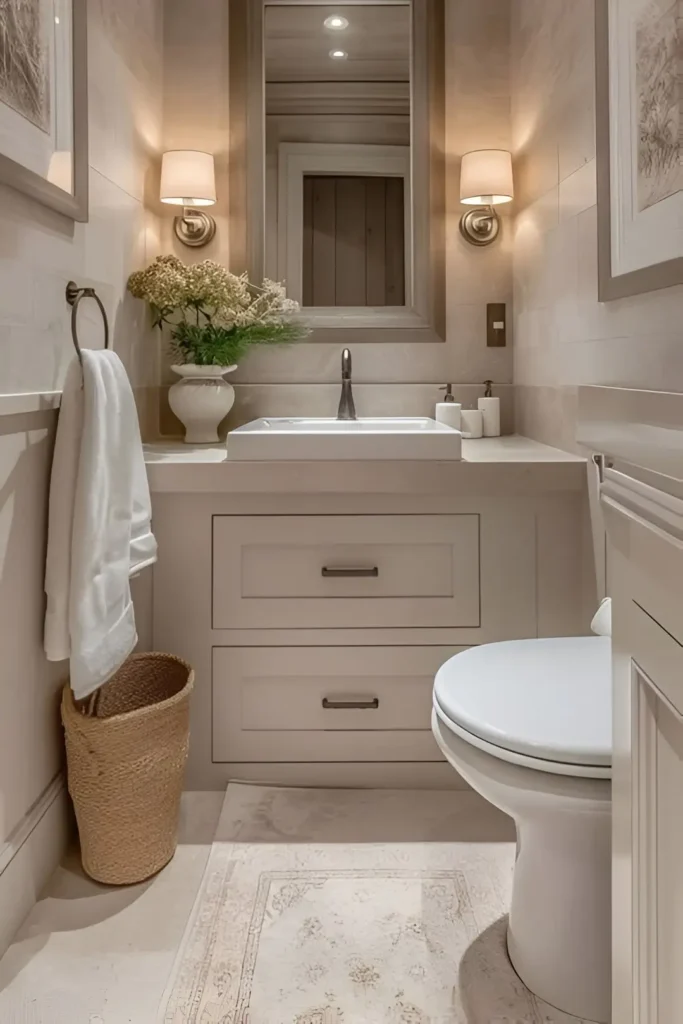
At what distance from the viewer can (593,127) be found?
5.53ft

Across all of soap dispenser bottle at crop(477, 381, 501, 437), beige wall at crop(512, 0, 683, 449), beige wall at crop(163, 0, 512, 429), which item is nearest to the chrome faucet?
beige wall at crop(163, 0, 512, 429)

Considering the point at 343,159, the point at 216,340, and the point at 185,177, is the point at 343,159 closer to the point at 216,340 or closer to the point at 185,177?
the point at 185,177

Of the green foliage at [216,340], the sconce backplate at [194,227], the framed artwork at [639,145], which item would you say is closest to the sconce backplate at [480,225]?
the green foliage at [216,340]

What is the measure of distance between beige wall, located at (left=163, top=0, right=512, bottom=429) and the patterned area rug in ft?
3.91

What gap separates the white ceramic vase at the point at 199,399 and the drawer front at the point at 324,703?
66cm

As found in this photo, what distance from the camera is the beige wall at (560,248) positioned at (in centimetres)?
152

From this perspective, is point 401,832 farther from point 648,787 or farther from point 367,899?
point 648,787

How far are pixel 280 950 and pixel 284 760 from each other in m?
0.54

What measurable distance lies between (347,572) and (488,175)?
1247 mm

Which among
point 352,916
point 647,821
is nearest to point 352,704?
point 352,916

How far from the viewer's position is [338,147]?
7.73 feet

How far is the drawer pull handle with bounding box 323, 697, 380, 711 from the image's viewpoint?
184 centimetres

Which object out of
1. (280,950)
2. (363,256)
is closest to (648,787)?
(280,950)

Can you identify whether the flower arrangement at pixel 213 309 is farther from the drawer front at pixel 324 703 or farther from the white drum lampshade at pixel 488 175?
the drawer front at pixel 324 703
